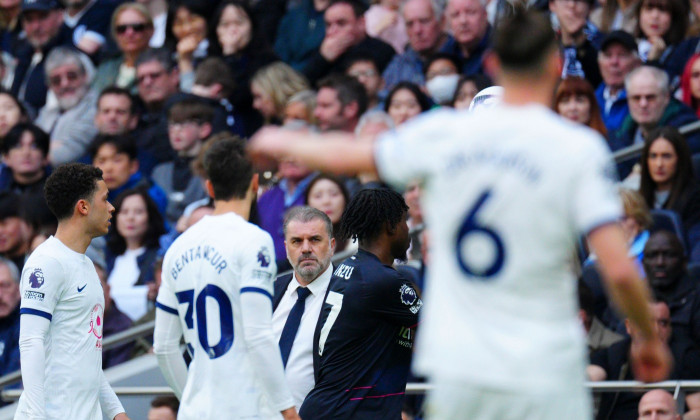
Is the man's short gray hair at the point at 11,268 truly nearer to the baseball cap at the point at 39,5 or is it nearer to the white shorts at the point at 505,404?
the baseball cap at the point at 39,5

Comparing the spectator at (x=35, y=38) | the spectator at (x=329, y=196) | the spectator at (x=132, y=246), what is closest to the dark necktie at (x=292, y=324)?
the spectator at (x=329, y=196)

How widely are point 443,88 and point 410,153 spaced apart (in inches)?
289

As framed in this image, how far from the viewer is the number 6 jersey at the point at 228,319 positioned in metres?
5.52

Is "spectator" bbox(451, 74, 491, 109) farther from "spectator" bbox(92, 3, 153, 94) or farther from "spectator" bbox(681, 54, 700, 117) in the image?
"spectator" bbox(92, 3, 153, 94)

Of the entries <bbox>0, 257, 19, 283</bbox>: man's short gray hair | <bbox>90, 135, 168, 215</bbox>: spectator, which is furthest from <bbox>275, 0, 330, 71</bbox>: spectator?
<bbox>0, 257, 19, 283</bbox>: man's short gray hair

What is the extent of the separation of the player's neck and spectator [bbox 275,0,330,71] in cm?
708

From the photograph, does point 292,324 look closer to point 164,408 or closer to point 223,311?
point 223,311

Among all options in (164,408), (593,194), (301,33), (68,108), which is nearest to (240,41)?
(301,33)

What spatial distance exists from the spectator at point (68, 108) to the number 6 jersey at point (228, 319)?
677cm

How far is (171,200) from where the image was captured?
1099 centimetres

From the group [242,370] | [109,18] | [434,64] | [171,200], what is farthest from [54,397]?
[109,18]

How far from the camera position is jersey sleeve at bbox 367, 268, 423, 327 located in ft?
19.5

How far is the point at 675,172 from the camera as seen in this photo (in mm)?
9398

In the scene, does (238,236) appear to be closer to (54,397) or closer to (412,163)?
(54,397)
